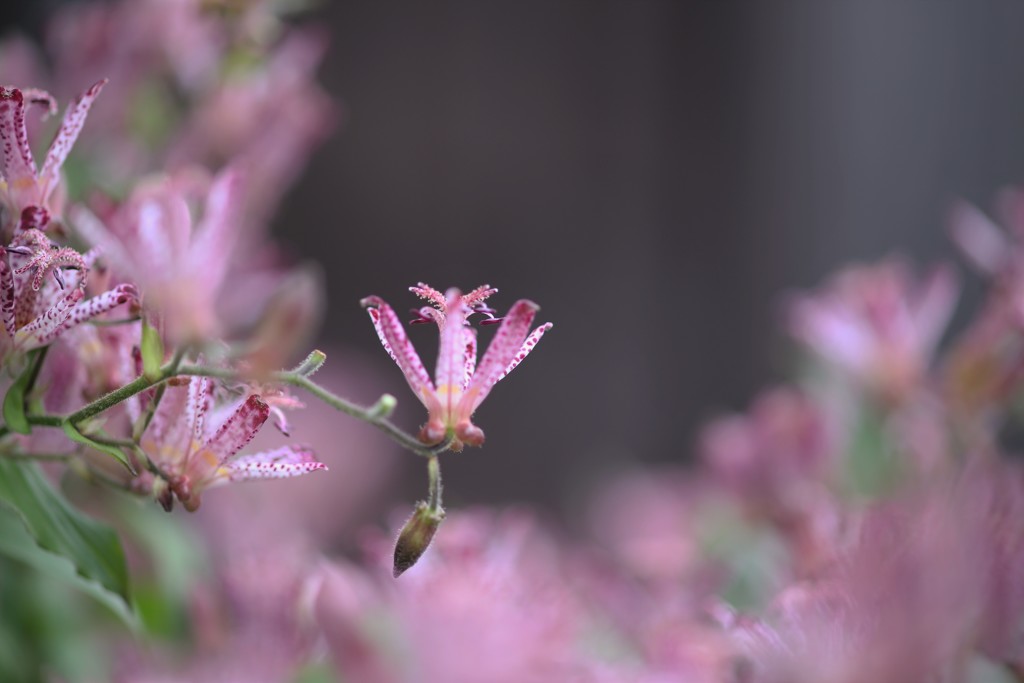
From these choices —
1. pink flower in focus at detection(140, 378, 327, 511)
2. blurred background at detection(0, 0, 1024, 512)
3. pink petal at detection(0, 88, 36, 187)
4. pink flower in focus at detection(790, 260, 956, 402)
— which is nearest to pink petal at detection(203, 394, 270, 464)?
pink flower in focus at detection(140, 378, 327, 511)

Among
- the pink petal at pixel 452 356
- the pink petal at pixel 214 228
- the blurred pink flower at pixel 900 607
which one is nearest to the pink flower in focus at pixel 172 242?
the pink petal at pixel 214 228

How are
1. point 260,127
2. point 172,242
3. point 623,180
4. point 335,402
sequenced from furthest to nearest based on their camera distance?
1. point 623,180
2. point 260,127
3. point 172,242
4. point 335,402

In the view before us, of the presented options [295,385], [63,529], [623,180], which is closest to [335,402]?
[295,385]

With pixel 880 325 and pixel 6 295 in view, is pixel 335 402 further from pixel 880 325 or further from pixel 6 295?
pixel 880 325

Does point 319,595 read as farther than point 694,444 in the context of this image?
No

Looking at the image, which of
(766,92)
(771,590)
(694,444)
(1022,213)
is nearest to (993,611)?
(771,590)

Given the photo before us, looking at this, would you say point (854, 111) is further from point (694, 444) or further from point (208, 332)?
point (208, 332)

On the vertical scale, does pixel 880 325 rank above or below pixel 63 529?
above

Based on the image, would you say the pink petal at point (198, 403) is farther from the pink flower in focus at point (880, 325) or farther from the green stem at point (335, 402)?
the pink flower in focus at point (880, 325)

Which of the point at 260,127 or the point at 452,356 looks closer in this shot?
the point at 452,356
